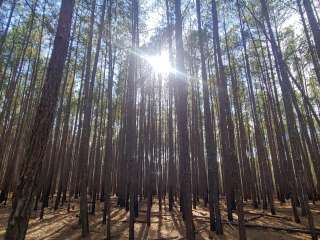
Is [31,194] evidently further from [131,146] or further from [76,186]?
[76,186]

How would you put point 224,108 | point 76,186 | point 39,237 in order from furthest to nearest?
point 76,186 → point 39,237 → point 224,108

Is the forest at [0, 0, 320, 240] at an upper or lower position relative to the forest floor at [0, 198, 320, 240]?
upper

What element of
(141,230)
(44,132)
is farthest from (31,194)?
(141,230)

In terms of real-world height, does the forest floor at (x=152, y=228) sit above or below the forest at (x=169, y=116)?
below

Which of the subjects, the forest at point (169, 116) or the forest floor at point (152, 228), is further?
the forest floor at point (152, 228)

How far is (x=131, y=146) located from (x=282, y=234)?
3.96 meters

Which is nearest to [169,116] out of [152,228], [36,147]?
[152,228]

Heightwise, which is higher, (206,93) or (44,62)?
(44,62)

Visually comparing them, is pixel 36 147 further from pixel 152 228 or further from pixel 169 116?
pixel 169 116

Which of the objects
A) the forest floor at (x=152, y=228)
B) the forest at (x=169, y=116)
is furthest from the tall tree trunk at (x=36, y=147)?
the forest floor at (x=152, y=228)

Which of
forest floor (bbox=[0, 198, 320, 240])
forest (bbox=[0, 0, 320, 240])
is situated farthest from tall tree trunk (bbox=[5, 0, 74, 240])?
forest floor (bbox=[0, 198, 320, 240])

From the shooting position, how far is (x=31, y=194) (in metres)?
2.39

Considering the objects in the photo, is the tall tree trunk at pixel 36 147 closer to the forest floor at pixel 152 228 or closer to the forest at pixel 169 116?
the forest at pixel 169 116

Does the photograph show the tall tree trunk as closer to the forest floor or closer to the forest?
the forest
